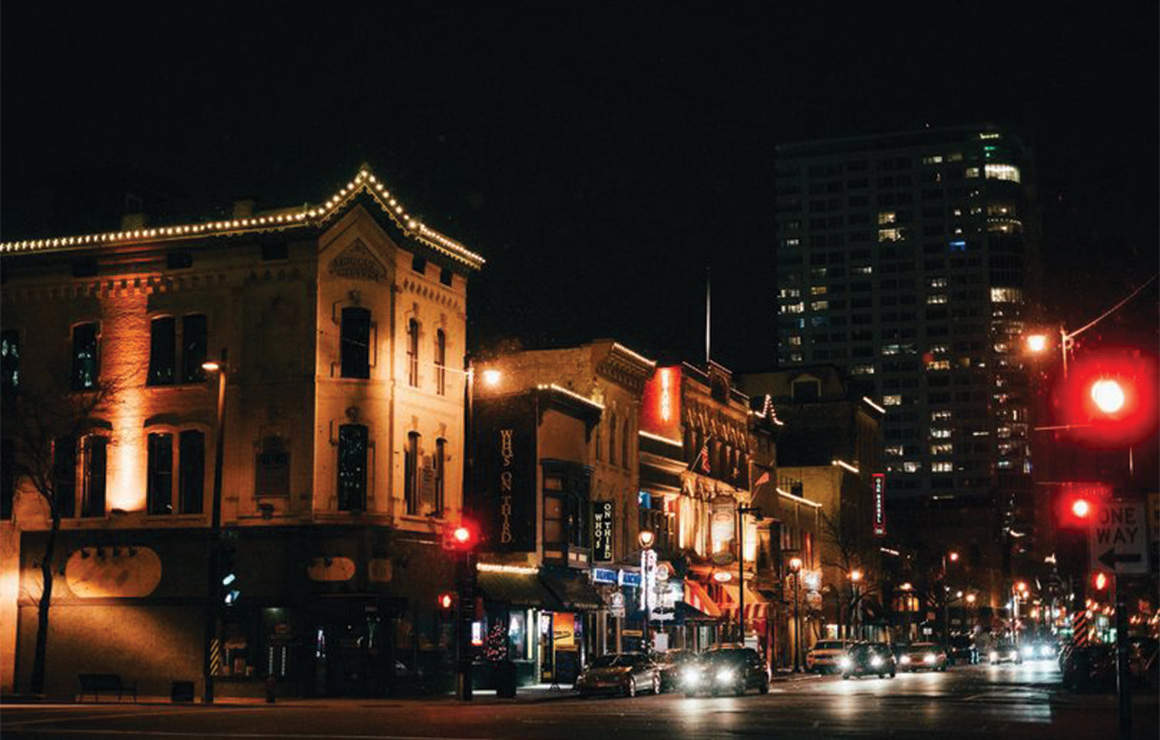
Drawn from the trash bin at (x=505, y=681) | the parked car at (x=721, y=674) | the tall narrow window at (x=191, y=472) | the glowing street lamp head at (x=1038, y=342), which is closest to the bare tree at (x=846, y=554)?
the parked car at (x=721, y=674)

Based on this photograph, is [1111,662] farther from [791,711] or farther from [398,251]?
[398,251]

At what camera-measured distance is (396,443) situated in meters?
47.4

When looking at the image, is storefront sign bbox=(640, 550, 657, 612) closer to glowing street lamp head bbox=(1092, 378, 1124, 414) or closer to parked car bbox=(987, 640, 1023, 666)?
glowing street lamp head bbox=(1092, 378, 1124, 414)

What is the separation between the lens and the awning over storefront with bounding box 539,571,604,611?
55.5m

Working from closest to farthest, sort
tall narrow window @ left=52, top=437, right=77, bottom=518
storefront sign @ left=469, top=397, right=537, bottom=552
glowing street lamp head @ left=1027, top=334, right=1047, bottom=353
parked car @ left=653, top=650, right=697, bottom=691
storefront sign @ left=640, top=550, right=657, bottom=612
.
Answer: glowing street lamp head @ left=1027, top=334, right=1047, bottom=353
tall narrow window @ left=52, top=437, right=77, bottom=518
parked car @ left=653, top=650, right=697, bottom=691
storefront sign @ left=469, top=397, right=537, bottom=552
storefront sign @ left=640, top=550, right=657, bottom=612

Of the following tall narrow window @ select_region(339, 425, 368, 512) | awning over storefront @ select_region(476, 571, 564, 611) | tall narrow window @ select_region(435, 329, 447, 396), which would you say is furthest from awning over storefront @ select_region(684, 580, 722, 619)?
tall narrow window @ select_region(339, 425, 368, 512)

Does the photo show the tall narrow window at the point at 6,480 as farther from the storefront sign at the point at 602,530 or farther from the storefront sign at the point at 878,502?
the storefront sign at the point at 878,502

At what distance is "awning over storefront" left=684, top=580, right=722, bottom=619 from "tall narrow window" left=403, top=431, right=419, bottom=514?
906 inches

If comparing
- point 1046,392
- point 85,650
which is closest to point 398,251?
point 85,650

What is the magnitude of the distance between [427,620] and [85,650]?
1083 cm

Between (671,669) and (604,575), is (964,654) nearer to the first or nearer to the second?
(604,575)

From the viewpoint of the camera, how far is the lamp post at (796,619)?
81819mm

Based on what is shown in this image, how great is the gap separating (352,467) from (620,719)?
690 inches

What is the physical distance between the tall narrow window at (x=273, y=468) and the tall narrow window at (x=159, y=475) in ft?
10.7
